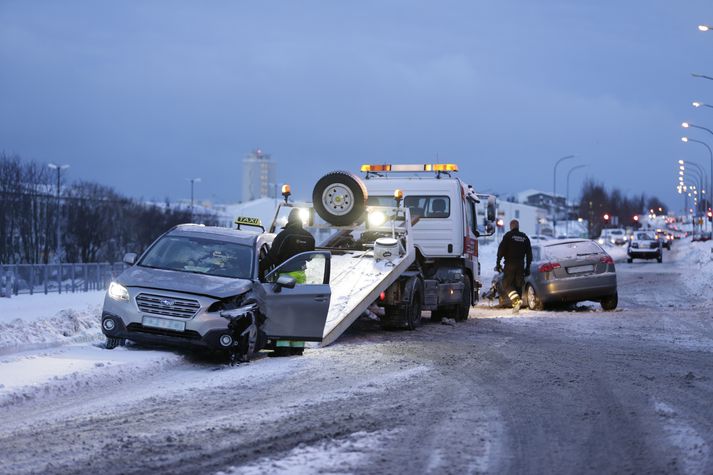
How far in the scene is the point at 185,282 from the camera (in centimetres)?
1148

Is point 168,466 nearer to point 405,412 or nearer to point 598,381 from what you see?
point 405,412

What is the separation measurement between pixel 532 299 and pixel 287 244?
9.60 m

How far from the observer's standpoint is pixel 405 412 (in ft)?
26.6

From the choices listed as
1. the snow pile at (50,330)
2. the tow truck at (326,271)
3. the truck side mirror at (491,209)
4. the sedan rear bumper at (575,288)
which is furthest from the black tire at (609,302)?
the snow pile at (50,330)

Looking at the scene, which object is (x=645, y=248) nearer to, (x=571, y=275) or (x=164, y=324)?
(x=571, y=275)

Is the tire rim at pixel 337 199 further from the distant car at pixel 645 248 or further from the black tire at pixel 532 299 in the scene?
the distant car at pixel 645 248

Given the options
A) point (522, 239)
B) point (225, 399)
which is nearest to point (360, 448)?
point (225, 399)

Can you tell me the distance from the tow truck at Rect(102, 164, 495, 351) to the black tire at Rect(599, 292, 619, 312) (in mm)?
3462

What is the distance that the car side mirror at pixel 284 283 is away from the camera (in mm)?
11672

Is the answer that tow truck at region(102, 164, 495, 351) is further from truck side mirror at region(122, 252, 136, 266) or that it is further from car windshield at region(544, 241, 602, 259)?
car windshield at region(544, 241, 602, 259)

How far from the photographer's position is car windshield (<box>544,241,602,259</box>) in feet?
68.6

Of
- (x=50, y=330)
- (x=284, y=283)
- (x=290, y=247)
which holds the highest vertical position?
(x=290, y=247)

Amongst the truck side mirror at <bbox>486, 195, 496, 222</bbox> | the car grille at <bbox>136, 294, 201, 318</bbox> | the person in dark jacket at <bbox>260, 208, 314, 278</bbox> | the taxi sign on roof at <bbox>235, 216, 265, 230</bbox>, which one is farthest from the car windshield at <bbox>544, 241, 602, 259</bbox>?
the car grille at <bbox>136, 294, 201, 318</bbox>

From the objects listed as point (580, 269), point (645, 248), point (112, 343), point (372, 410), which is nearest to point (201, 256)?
point (112, 343)
